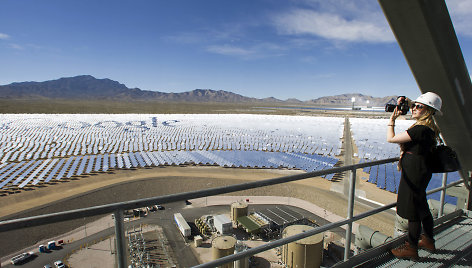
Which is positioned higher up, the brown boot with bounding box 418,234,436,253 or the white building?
the brown boot with bounding box 418,234,436,253

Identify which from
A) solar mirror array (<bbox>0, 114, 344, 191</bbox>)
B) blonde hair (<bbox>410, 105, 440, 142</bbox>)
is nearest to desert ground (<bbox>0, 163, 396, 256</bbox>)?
solar mirror array (<bbox>0, 114, 344, 191</bbox>)

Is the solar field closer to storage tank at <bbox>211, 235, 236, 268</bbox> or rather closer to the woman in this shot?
storage tank at <bbox>211, 235, 236, 268</bbox>

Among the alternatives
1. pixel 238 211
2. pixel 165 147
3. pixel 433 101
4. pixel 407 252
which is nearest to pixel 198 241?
pixel 238 211

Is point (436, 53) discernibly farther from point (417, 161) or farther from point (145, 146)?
point (145, 146)

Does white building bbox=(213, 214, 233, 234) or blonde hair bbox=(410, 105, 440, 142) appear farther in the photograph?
white building bbox=(213, 214, 233, 234)

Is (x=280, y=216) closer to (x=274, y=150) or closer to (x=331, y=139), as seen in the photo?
(x=274, y=150)

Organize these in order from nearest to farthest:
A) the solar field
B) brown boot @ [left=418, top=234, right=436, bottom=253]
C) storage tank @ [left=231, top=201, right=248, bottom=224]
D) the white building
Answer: brown boot @ [left=418, top=234, right=436, bottom=253] → the white building → storage tank @ [left=231, top=201, right=248, bottom=224] → the solar field

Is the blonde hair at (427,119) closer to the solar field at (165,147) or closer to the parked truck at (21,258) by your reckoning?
the parked truck at (21,258)

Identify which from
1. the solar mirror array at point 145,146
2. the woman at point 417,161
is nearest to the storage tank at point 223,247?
the woman at point 417,161
